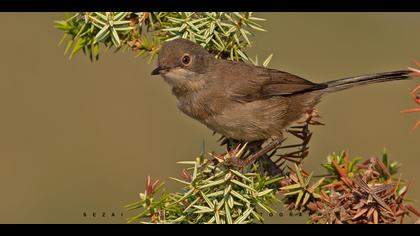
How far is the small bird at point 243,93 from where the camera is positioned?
5496mm

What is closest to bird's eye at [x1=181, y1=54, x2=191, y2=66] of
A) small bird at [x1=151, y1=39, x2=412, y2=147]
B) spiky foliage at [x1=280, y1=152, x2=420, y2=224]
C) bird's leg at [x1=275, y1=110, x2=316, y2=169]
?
small bird at [x1=151, y1=39, x2=412, y2=147]

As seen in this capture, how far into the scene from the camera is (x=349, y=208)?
341 centimetres

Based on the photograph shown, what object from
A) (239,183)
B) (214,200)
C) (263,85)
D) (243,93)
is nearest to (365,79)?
(263,85)

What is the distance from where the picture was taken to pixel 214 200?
3.76m

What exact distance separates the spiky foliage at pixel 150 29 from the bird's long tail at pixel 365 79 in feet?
4.34

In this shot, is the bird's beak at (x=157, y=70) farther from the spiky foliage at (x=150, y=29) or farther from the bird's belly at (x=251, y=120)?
the bird's belly at (x=251, y=120)

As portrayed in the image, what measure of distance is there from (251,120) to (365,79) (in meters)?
1.29

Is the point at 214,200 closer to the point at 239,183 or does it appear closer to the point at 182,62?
the point at 239,183

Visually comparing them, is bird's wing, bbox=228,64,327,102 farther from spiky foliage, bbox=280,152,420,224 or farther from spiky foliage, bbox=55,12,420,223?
spiky foliage, bbox=280,152,420,224

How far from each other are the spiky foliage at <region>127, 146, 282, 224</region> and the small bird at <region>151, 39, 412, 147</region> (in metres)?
1.52

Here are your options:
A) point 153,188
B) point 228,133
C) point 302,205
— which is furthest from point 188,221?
point 228,133

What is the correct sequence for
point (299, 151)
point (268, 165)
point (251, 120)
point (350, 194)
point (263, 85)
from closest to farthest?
point (350, 194), point (299, 151), point (268, 165), point (251, 120), point (263, 85)
